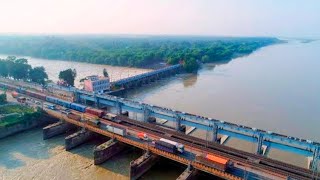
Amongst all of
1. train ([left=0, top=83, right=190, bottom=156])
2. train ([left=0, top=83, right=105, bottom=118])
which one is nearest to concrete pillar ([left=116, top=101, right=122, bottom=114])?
train ([left=0, top=83, right=190, bottom=156])

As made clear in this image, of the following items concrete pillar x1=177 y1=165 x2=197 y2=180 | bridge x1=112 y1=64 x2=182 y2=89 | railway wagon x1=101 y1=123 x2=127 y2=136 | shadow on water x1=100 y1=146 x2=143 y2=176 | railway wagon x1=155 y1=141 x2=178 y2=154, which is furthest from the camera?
bridge x1=112 y1=64 x2=182 y2=89

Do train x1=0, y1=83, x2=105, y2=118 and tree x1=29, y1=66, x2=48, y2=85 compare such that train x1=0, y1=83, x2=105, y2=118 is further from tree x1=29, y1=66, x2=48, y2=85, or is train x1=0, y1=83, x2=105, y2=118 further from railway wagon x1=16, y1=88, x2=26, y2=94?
tree x1=29, y1=66, x2=48, y2=85

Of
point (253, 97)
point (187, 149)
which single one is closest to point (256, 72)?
point (253, 97)

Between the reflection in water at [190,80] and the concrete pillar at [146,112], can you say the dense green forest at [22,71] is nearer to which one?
the concrete pillar at [146,112]

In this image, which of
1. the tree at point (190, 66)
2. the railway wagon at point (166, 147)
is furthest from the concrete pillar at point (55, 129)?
the tree at point (190, 66)

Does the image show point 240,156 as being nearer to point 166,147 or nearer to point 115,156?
point 166,147

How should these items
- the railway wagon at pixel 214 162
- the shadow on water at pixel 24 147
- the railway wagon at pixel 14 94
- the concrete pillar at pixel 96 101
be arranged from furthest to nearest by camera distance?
the railway wagon at pixel 14 94, the concrete pillar at pixel 96 101, the shadow on water at pixel 24 147, the railway wagon at pixel 214 162

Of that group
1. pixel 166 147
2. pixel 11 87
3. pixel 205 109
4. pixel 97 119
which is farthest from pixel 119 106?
pixel 11 87
